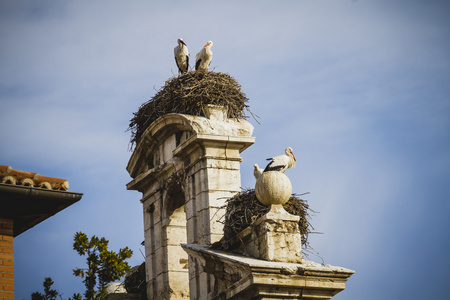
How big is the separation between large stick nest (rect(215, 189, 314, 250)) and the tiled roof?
10.9ft

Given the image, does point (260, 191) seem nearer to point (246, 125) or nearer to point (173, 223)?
point (246, 125)

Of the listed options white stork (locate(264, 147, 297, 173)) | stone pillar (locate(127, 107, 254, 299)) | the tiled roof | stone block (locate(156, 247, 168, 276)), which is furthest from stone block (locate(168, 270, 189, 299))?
the tiled roof

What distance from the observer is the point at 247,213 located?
14.8m

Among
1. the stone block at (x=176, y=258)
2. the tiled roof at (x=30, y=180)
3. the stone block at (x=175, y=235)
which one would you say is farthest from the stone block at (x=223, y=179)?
the tiled roof at (x=30, y=180)

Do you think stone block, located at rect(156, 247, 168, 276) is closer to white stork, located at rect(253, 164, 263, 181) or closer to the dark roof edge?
white stork, located at rect(253, 164, 263, 181)

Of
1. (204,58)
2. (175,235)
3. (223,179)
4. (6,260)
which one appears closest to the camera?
(6,260)

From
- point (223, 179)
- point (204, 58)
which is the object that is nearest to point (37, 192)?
point (223, 179)

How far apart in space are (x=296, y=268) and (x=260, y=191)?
4.47ft

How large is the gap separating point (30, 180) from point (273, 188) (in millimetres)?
3836

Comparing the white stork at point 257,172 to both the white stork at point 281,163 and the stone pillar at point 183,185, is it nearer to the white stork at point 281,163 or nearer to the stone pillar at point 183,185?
the white stork at point 281,163

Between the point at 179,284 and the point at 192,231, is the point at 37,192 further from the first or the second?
the point at 179,284

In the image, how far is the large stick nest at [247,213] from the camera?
48.2ft

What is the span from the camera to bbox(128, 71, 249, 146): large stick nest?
16.8 metres

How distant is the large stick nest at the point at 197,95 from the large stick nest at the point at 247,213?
2176mm
